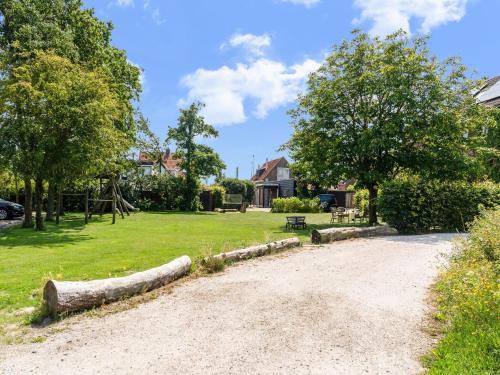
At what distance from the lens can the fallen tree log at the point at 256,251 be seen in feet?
31.5

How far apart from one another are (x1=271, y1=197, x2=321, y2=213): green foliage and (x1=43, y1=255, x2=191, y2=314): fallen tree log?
28.3m

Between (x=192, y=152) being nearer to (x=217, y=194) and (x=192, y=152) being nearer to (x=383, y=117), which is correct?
(x=217, y=194)

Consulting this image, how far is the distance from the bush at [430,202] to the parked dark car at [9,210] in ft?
63.9

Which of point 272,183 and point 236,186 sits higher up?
point 272,183

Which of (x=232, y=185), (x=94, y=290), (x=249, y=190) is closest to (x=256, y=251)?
(x=94, y=290)

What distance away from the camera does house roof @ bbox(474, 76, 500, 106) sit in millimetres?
27344

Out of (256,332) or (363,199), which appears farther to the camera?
(363,199)

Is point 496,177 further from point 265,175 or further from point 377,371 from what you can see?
point 265,175

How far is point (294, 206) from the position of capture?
3556cm

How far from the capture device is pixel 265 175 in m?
63.0

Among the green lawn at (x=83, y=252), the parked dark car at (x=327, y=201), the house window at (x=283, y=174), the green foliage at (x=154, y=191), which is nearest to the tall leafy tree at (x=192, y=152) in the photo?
the green foliage at (x=154, y=191)

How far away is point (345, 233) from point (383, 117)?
23.1 ft

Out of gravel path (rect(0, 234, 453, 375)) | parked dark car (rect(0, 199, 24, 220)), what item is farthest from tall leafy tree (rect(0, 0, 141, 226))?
gravel path (rect(0, 234, 453, 375))

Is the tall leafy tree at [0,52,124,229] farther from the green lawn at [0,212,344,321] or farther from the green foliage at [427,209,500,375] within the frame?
the green foliage at [427,209,500,375]
